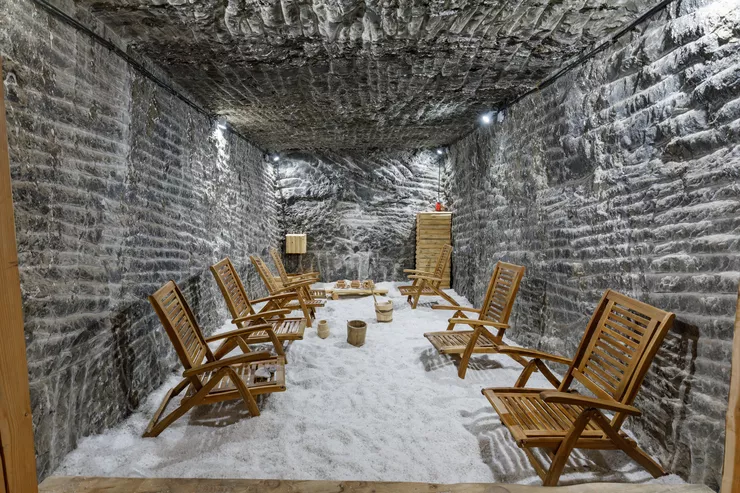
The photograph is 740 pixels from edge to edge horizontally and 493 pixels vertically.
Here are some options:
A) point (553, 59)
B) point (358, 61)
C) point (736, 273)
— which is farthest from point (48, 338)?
point (553, 59)

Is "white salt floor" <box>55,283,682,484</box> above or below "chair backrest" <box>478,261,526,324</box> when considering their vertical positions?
below

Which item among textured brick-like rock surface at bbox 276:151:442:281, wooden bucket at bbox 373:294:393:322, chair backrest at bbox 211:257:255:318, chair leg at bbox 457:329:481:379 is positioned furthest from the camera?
textured brick-like rock surface at bbox 276:151:442:281

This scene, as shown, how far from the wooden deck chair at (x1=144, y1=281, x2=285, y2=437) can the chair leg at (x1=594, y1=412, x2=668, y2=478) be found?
2.04m

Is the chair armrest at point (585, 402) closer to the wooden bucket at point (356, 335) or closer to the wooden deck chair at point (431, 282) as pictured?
the wooden bucket at point (356, 335)

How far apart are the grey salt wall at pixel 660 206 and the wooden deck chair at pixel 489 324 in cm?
44

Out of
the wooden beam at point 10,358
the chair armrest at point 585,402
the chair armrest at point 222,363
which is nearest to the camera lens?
the wooden beam at point 10,358

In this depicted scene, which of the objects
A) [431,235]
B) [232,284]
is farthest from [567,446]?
[431,235]

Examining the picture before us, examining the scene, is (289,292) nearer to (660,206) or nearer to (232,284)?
(232,284)

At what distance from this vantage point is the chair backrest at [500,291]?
3.49 meters

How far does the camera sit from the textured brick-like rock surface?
839cm

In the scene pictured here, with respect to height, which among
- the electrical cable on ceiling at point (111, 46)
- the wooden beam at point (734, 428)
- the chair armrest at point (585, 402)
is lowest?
the chair armrest at point (585, 402)

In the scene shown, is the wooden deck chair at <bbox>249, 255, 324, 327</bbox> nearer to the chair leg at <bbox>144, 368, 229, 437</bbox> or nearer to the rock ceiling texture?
the chair leg at <bbox>144, 368, 229, 437</bbox>

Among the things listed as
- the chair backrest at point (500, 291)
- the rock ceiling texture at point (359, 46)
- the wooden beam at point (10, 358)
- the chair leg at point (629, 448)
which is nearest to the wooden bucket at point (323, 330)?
the chair backrest at point (500, 291)

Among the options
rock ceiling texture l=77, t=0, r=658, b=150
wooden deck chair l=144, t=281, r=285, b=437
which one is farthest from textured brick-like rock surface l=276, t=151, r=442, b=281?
wooden deck chair l=144, t=281, r=285, b=437
